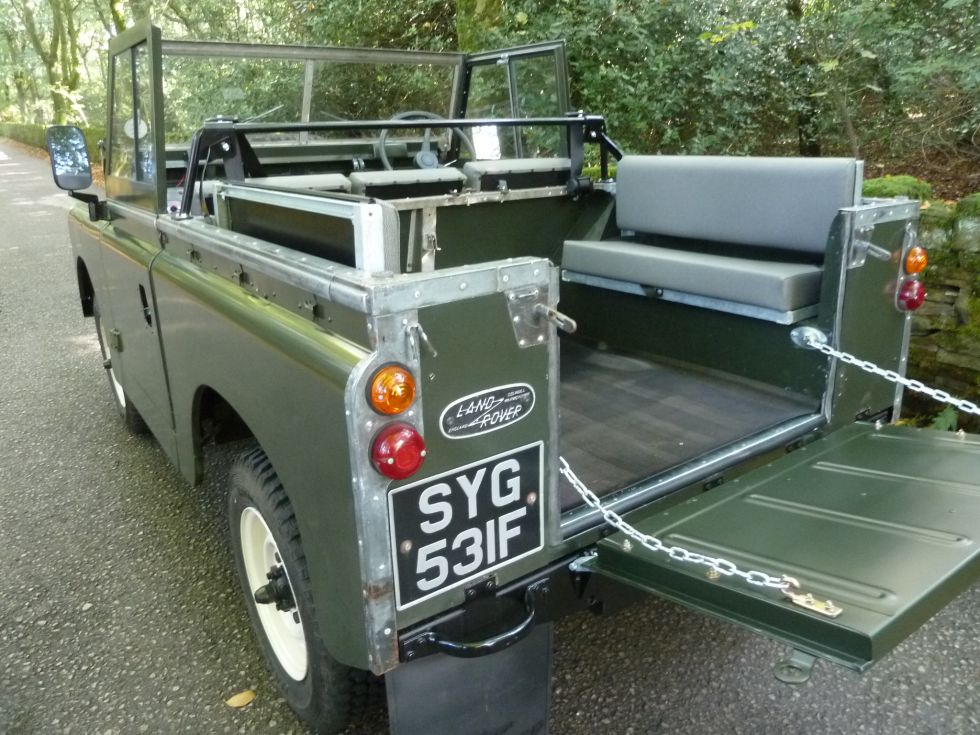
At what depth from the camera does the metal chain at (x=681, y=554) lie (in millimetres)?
1625

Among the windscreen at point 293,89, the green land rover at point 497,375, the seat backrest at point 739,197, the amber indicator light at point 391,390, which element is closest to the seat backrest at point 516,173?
the green land rover at point 497,375

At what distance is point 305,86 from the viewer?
3648 millimetres

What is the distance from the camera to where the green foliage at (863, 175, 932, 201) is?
14.0 feet

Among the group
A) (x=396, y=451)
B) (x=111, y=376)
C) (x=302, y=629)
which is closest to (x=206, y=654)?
(x=302, y=629)

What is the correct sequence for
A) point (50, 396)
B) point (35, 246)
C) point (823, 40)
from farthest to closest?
point (35, 246)
point (823, 40)
point (50, 396)

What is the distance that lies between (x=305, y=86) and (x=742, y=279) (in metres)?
2.12

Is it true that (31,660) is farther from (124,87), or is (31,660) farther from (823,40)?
(823,40)

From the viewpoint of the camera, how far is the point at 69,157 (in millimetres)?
3463

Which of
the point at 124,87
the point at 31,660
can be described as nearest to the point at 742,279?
the point at 124,87

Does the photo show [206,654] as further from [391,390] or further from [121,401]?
[121,401]

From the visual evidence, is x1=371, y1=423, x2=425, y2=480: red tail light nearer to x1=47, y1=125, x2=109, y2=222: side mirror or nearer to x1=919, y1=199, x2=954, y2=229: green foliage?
x1=47, y1=125, x2=109, y2=222: side mirror

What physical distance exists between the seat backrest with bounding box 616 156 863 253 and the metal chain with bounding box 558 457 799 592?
4.45 ft

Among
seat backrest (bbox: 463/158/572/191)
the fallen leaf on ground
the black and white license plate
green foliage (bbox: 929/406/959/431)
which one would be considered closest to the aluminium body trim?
the black and white license plate

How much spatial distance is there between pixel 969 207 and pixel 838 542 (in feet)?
9.05
